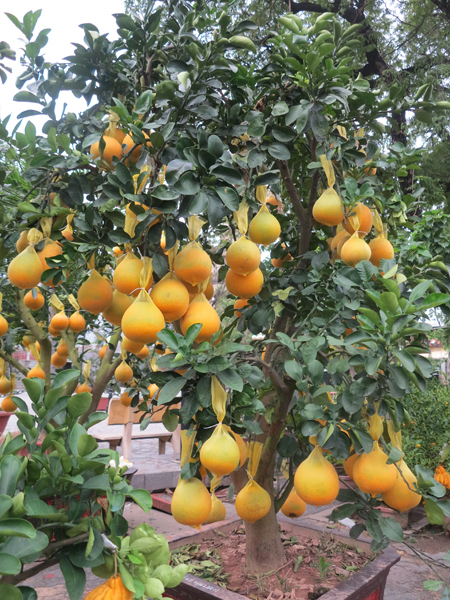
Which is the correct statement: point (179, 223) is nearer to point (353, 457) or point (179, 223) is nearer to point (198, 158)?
point (198, 158)

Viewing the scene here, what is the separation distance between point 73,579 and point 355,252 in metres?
1.07

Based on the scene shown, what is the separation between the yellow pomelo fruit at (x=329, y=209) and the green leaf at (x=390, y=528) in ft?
3.03

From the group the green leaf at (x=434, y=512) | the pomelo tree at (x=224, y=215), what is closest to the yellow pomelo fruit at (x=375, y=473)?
the pomelo tree at (x=224, y=215)

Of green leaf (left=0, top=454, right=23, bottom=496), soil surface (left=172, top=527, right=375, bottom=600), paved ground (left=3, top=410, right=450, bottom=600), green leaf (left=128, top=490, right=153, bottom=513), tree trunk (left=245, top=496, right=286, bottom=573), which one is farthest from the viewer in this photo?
paved ground (left=3, top=410, right=450, bottom=600)

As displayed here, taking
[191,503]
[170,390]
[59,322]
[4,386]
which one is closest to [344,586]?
[191,503]

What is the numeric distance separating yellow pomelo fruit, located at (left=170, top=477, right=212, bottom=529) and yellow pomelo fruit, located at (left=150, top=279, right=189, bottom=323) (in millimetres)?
463

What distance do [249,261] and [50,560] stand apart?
2.59 feet

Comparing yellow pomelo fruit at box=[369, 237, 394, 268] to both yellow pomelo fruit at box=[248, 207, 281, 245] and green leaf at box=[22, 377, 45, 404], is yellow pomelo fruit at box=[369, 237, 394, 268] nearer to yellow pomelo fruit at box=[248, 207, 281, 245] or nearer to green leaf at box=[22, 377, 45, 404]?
yellow pomelo fruit at box=[248, 207, 281, 245]

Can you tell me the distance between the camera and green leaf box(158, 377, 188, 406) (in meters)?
1.08

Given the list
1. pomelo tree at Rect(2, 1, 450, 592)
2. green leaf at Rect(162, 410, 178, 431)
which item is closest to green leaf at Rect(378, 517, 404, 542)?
pomelo tree at Rect(2, 1, 450, 592)

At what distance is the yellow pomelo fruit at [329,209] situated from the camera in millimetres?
1370

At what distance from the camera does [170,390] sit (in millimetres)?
1101

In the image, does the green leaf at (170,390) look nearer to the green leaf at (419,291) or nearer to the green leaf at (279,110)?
the green leaf at (419,291)

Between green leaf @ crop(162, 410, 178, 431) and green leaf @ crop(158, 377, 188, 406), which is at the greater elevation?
green leaf @ crop(158, 377, 188, 406)
